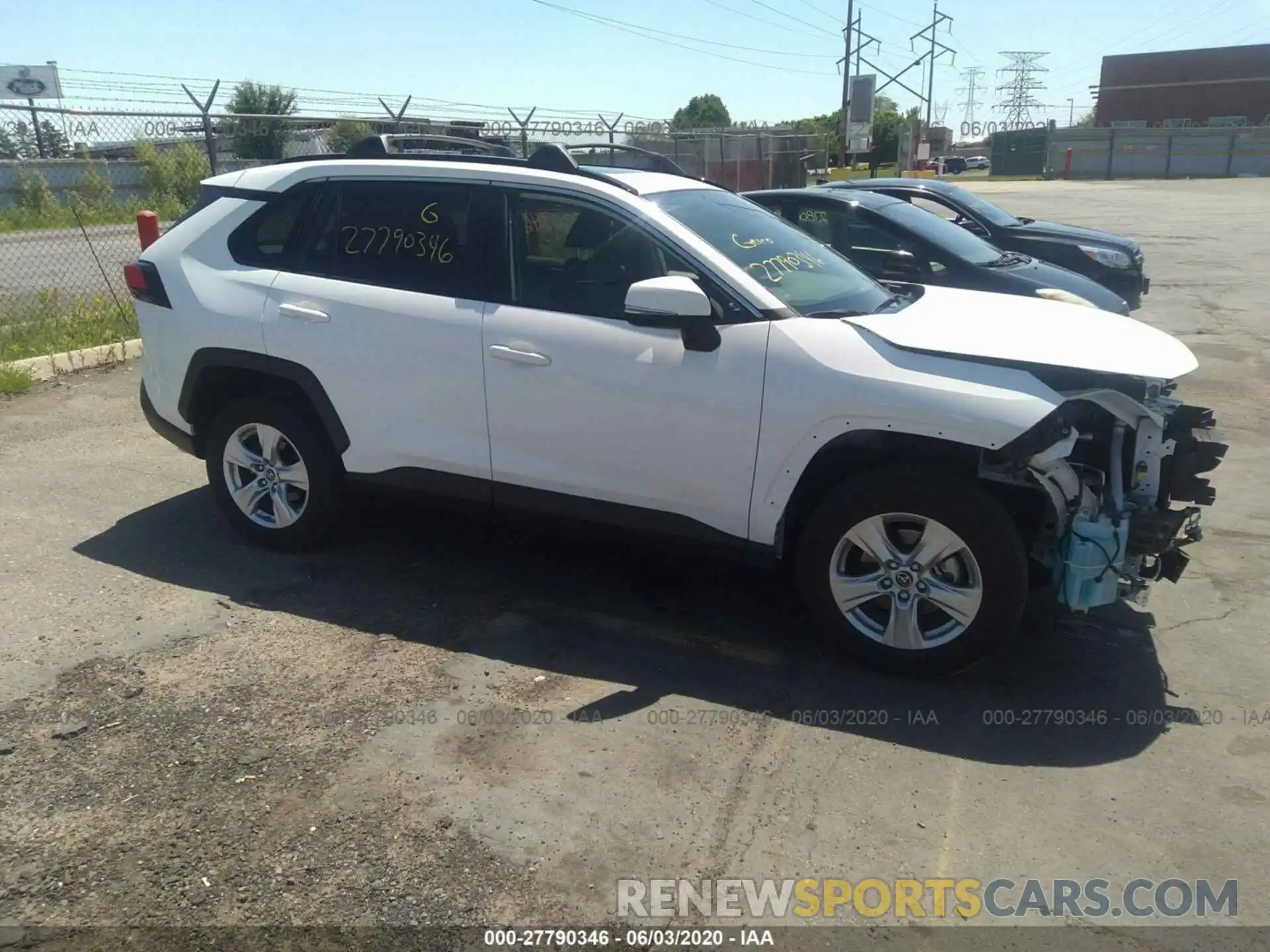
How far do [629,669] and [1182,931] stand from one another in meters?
2.04

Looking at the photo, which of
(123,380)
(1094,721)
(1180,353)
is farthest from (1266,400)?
(123,380)

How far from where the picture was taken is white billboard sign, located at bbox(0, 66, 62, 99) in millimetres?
50844

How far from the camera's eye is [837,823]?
3172 mm

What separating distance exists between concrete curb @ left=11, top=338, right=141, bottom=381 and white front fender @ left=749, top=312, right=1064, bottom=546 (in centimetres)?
681

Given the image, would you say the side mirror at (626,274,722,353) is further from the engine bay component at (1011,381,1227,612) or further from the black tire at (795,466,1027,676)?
the engine bay component at (1011,381,1227,612)

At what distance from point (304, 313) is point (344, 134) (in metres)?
16.3

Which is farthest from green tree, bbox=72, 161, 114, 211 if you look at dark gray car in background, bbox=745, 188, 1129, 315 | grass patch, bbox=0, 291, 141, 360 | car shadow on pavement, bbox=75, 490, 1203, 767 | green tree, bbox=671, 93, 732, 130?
green tree, bbox=671, 93, 732, 130

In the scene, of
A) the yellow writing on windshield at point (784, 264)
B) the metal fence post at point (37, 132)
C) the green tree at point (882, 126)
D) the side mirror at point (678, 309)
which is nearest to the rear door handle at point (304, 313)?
the side mirror at point (678, 309)

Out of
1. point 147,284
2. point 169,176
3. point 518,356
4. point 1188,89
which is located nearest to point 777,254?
point 518,356

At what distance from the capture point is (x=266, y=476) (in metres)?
5.04

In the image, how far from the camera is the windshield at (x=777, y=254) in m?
4.28

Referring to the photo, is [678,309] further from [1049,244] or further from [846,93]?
[846,93]

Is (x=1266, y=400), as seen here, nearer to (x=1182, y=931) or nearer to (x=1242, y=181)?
(x=1182, y=931)

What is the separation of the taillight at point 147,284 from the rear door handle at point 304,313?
74 cm
